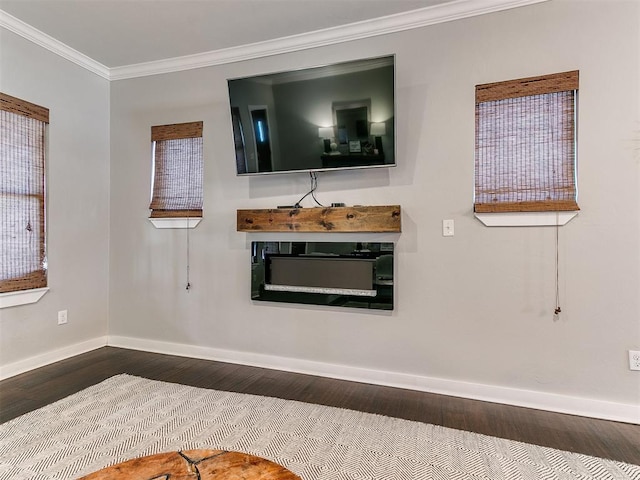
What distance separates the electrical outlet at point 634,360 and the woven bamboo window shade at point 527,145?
96cm

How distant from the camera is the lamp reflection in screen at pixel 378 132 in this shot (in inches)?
103

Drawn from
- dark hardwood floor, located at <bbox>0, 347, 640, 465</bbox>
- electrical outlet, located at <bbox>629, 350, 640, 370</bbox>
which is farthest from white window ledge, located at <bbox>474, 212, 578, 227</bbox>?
Result: dark hardwood floor, located at <bbox>0, 347, 640, 465</bbox>

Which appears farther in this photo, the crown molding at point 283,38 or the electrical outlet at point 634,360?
the crown molding at point 283,38

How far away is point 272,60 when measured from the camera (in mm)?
3168

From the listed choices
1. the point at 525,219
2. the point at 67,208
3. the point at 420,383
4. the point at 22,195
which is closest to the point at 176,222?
the point at 67,208

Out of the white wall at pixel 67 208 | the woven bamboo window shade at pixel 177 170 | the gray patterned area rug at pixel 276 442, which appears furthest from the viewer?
the woven bamboo window shade at pixel 177 170

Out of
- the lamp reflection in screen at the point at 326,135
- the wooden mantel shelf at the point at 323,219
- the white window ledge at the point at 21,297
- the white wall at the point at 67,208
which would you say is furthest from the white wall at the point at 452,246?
the white window ledge at the point at 21,297

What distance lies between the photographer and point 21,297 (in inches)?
117

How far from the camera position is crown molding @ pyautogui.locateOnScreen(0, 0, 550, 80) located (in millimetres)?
2590

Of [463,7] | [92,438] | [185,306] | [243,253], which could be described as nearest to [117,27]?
[243,253]

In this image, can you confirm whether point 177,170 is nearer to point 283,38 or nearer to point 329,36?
point 283,38

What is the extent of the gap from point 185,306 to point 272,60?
93.9 inches

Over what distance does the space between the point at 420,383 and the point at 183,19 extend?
10.9 ft

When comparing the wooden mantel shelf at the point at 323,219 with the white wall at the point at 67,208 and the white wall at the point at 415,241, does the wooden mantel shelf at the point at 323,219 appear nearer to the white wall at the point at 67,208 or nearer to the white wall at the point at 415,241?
the white wall at the point at 415,241
